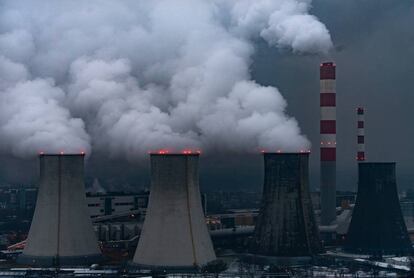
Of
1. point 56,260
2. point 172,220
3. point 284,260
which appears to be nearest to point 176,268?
point 172,220

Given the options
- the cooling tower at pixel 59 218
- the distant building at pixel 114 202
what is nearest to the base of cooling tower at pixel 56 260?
the cooling tower at pixel 59 218

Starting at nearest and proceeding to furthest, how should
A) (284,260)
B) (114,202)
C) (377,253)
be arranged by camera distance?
(284,260) < (377,253) < (114,202)

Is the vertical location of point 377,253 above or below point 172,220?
below

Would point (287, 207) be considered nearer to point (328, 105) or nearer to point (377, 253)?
point (377, 253)

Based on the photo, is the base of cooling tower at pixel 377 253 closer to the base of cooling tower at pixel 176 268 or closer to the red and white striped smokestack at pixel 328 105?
the red and white striped smokestack at pixel 328 105

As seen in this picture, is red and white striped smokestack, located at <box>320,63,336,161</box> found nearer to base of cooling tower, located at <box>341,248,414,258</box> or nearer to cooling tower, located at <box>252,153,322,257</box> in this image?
base of cooling tower, located at <box>341,248,414,258</box>

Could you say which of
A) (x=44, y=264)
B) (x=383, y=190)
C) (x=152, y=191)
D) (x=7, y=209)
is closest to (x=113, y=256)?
(x=44, y=264)

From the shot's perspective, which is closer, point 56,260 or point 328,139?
point 56,260
